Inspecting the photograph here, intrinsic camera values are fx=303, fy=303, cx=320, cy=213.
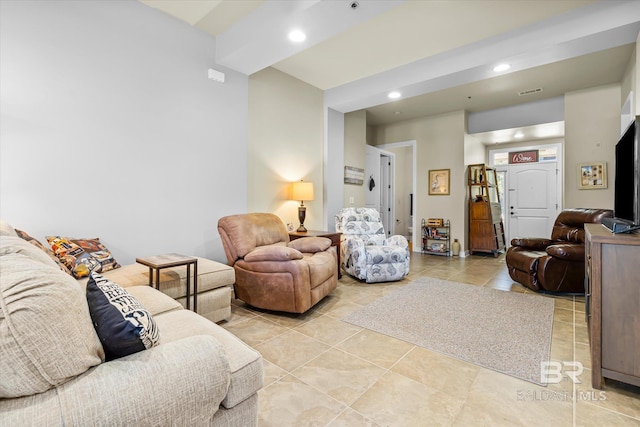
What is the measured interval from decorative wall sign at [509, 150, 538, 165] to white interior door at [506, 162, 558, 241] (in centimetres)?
9

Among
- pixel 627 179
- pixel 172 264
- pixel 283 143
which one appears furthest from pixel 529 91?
pixel 172 264

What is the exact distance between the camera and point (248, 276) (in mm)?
2918

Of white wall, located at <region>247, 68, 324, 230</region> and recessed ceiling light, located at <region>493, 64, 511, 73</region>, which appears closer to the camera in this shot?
recessed ceiling light, located at <region>493, 64, 511, 73</region>

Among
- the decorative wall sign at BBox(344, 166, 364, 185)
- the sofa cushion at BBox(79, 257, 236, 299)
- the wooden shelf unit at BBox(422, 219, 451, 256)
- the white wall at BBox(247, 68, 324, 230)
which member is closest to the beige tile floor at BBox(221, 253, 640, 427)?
the sofa cushion at BBox(79, 257, 236, 299)

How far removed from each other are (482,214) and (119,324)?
6.33 meters

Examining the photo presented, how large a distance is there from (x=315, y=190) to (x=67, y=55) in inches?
127

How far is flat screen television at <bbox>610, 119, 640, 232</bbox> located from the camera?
1783 mm

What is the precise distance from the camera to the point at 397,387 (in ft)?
5.77

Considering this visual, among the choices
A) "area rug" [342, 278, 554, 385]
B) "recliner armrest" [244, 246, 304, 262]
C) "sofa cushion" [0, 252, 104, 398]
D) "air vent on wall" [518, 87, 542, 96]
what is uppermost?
"air vent on wall" [518, 87, 542, 96]

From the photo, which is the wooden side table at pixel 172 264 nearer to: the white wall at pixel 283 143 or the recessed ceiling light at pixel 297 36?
the white wall at pixel 283 143

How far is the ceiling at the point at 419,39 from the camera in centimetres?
271

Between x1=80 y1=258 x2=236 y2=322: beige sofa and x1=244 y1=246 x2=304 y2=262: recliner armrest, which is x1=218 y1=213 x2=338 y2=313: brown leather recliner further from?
x1=80 y1=258 x2=236 y2=322: beige sofa

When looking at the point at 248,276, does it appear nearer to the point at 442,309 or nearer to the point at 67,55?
the point at 442,309

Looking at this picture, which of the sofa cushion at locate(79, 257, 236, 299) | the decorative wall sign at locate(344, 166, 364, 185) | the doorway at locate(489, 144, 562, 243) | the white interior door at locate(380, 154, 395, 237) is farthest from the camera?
the white interior door at locate(380, 154, 395, 237)
